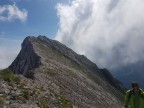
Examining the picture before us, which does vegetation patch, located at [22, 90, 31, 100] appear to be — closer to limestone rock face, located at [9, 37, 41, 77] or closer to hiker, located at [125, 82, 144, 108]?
hiker, located at [125, 82, 144, 108]

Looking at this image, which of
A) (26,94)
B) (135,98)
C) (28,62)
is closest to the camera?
(135,98)

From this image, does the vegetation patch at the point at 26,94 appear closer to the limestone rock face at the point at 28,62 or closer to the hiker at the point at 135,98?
the hiker at the point at 135,98

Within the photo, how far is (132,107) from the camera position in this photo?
798 inches

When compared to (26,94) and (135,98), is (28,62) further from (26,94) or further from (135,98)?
(135,98)

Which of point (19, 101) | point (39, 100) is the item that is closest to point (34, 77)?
point (39, 100)

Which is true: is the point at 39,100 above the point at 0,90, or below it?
above

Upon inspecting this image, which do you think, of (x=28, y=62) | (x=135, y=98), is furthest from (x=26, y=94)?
(x=28, y=62)

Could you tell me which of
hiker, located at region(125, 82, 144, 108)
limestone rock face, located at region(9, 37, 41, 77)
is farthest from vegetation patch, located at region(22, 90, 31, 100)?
limestone rock face, located at region(9, 37, 41, 77)

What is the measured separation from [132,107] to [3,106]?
34.0ft

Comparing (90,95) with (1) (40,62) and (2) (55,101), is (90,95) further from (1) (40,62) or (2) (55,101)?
(2) (55,101)

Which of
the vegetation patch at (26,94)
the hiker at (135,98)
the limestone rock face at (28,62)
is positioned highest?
the limestone rock face at (28,62)

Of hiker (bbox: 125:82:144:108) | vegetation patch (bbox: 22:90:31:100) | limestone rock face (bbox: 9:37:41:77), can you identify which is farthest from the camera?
limestone rock face (bbox: 9:37:41:77)

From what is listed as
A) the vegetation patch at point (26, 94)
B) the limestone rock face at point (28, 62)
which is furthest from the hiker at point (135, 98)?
the limestone rock face at point (28, 62)

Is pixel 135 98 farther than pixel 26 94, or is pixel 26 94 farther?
pixel 26 94
